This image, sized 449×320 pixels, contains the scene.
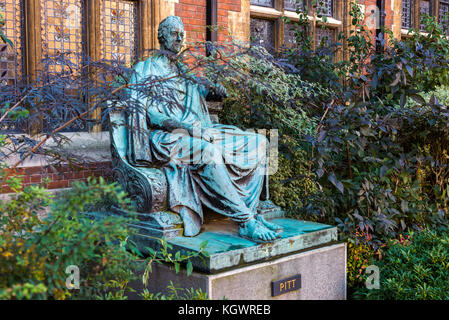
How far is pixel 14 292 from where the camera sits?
1843 mm

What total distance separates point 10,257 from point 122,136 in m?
1.77

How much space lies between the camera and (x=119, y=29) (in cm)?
560

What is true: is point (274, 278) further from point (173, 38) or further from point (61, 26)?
point (61, 26)

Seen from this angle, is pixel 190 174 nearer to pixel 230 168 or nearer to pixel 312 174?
pixel 230 168

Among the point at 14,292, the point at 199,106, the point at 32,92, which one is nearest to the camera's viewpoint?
the point at 14,292

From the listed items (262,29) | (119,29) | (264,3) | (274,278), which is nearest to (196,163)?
(274,278)

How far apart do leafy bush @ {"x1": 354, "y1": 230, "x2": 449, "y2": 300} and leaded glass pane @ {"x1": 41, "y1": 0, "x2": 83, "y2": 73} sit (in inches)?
142

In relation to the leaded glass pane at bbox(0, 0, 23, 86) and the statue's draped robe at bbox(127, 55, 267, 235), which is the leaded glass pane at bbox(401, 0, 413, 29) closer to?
the statue's draped robe at bbox(127, 55, 267, 235)

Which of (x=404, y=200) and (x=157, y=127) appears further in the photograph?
(x=404, y=200)

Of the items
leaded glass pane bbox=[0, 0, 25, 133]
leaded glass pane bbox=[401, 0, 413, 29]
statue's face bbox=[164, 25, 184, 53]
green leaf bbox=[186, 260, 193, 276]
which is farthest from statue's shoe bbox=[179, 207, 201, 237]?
leaded glass pane bbox=[401, 0, 413, 29]

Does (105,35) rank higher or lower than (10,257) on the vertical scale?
higher

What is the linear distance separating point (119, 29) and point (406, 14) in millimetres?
6277

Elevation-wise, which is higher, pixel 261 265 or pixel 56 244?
pixel 56 244
